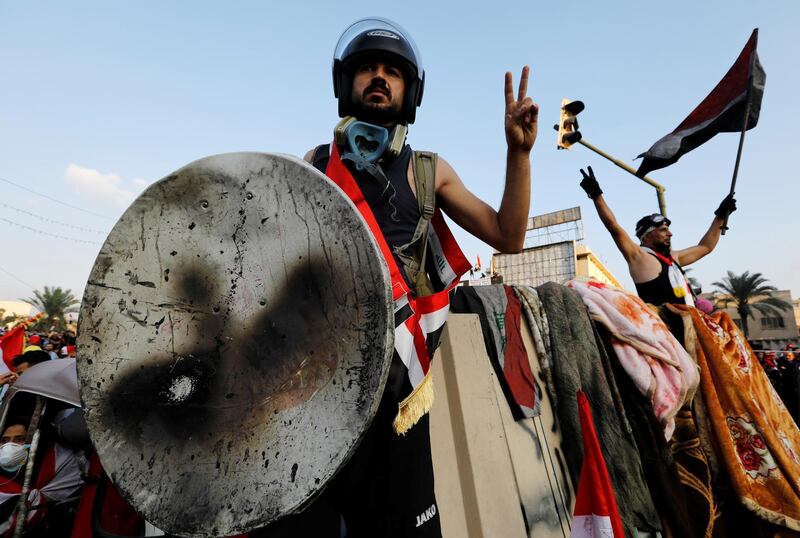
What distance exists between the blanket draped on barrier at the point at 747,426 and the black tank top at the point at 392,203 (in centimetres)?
221

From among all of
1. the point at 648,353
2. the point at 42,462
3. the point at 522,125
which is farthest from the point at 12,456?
the point at 648,353

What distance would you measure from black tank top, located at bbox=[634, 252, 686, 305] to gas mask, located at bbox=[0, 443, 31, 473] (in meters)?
4.25

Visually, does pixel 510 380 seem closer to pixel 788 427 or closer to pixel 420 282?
pixel 420 282

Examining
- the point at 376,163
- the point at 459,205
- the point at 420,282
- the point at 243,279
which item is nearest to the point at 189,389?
the point at 243,279

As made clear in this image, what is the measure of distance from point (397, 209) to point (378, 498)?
86 cm

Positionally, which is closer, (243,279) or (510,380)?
(243,279)

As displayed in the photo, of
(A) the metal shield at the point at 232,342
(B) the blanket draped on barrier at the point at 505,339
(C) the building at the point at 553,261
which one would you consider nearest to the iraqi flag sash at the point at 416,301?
(A) the metal shield at the point at 232,342

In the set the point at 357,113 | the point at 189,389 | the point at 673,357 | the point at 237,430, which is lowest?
the point at 673,357

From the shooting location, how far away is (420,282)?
4.51 ft

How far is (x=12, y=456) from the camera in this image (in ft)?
7.34

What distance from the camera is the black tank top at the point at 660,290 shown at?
126 inches

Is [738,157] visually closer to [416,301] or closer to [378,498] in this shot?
[416,301]

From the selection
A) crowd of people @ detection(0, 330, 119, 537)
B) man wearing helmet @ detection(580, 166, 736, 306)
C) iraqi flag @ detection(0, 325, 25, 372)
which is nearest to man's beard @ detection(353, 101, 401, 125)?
crowd of people @ detection(0, 330, 119, 537)

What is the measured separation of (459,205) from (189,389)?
3.59 feet
